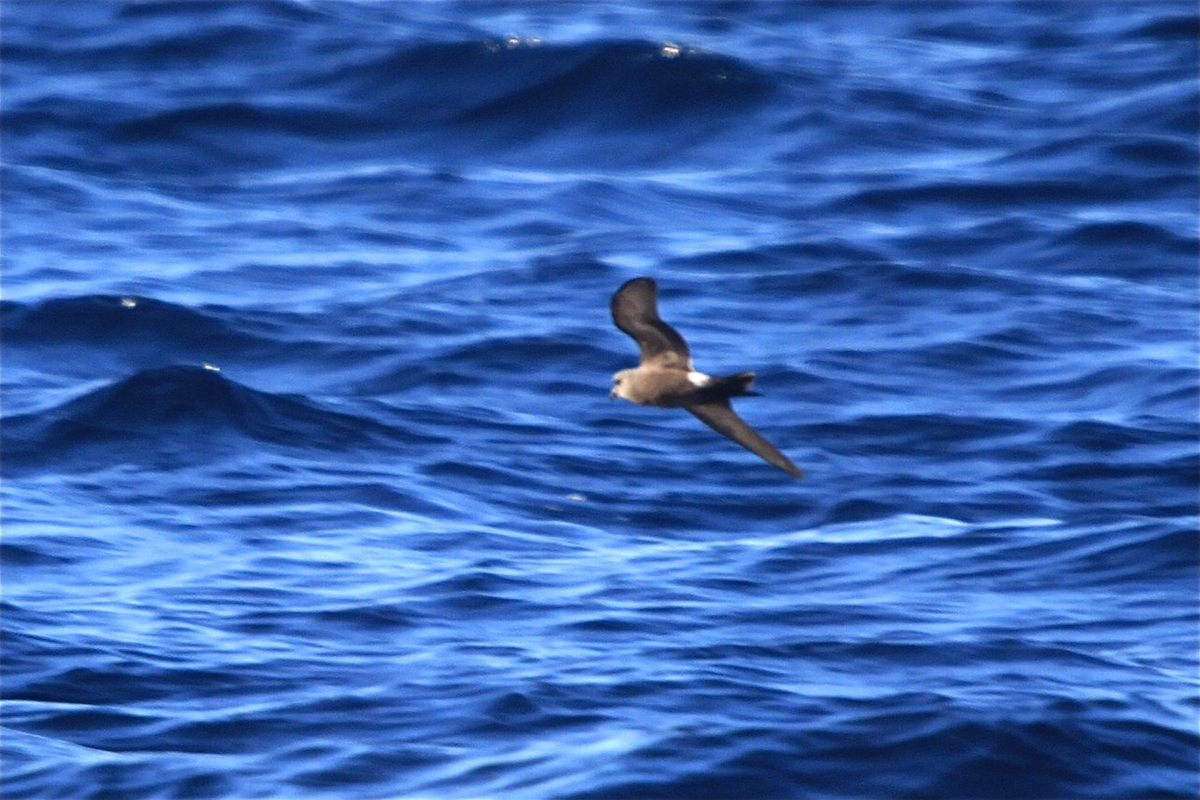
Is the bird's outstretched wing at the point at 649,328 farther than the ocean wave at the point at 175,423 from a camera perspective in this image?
No

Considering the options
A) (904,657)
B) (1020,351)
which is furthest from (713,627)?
(1020,351)

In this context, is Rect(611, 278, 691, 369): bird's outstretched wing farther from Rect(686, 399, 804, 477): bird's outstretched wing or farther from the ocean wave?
the ocean wave

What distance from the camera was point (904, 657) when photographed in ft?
33.9

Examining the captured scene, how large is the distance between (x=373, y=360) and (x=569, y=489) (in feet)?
8.37

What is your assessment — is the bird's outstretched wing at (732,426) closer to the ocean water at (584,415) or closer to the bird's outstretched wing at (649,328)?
the bird's outstretched wing at (649,328)

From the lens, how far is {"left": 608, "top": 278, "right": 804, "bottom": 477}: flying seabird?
740 centimetres

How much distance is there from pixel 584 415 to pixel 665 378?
6032mm

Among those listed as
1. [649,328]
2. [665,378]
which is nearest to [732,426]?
[665,378]

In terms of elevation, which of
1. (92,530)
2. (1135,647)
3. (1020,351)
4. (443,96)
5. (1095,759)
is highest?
(443,96)

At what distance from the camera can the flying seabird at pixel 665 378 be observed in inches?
291

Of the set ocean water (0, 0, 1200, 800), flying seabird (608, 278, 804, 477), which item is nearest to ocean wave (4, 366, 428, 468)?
ocean water (0, 0, 1200, 800)

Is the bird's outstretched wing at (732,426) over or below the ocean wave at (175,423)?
below

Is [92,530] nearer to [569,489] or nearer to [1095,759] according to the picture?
[569,489]

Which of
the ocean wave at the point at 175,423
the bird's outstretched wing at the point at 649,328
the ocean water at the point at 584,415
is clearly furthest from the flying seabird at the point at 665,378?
the ocean wave at the point at 175,423
